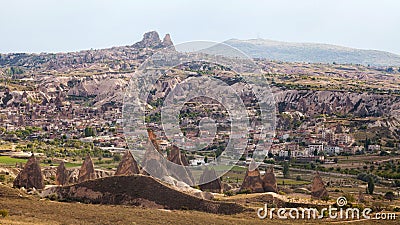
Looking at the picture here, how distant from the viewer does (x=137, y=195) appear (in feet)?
87.4

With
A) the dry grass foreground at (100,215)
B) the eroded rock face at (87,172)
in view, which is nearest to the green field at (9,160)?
the eroded rock face at (87,172)

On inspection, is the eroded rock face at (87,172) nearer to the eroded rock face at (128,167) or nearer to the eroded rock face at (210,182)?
the eroded rock face at (128,167)

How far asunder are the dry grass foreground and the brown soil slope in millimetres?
757

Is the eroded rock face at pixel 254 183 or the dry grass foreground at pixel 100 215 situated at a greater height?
the dry grass foreground at pixel 100 215

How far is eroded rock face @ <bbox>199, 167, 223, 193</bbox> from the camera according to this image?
101 feet

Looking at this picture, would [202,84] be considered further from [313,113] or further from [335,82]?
[335,82]

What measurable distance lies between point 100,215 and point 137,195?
10.7 ft

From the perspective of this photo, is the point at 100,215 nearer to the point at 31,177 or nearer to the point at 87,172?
the point at 31,177

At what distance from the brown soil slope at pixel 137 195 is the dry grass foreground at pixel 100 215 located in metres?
0.76

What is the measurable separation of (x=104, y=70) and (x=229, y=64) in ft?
303

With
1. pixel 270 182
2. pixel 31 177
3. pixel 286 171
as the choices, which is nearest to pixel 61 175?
pixel 31 177

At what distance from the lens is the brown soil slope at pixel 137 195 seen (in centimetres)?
2600

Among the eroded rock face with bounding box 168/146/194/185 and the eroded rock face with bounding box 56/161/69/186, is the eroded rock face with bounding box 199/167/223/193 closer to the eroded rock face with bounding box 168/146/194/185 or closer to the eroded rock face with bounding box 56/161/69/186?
the eroded rock face with bounding box 168/146/194/185

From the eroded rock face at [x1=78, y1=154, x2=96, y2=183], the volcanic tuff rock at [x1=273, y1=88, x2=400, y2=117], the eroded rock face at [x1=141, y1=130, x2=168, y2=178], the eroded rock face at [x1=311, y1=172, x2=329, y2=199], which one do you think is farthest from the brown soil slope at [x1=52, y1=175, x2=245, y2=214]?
the volcanic tuff rock at [x1=273, y1=88, x2=400, y2=117]
